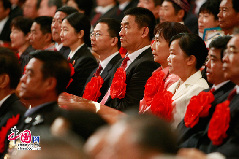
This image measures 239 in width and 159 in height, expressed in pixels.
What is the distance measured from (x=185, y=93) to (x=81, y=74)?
1.70 m

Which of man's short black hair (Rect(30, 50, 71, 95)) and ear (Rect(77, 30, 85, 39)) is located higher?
man's short black hair (Rect(30, 50, 71, 95))

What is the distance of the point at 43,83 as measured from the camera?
273 cm

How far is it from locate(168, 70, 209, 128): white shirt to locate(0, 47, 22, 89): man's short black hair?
997 millimetres

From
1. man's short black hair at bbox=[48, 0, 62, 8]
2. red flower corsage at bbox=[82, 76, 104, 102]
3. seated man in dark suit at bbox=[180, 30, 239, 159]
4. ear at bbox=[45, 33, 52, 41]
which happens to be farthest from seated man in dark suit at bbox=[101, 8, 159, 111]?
man's short black hair at bbox=[48, 0, 62, 8]

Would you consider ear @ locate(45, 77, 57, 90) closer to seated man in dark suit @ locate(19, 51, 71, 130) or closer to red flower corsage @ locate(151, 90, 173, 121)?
seated man in dark suit @ locate(19, 51, 71, 130)

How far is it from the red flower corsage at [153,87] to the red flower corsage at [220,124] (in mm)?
957

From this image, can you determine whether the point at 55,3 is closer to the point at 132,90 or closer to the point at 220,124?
the point at 132,90

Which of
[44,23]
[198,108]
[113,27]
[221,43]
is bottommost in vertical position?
[44,23]

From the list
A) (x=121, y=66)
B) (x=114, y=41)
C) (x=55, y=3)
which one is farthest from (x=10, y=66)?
(x=55, y=3)

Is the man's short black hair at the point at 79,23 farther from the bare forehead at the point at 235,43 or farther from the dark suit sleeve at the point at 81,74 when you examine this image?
the bare forehead at the point at 235,43

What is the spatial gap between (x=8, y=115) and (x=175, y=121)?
1027 millimetres

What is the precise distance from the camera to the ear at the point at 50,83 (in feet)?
8.91

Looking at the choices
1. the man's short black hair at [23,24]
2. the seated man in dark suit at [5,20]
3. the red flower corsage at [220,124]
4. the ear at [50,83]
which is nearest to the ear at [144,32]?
the ear at [50,83]

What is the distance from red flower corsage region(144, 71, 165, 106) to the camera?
11.3 feet
